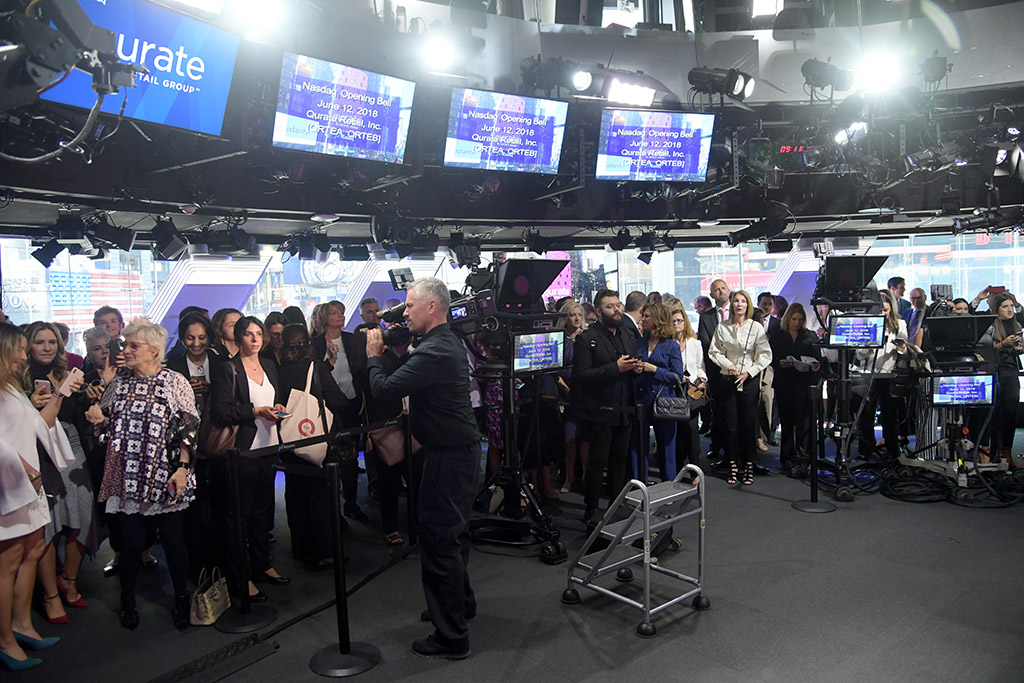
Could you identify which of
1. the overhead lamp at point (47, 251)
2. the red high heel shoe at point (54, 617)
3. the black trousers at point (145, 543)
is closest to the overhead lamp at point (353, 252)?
the overhead lamp at point (47, 251)

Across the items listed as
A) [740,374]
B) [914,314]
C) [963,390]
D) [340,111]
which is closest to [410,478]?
[340,111]

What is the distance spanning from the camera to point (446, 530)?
299cm

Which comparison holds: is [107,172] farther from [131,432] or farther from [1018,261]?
[1018,261]

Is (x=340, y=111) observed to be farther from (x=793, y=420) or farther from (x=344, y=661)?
(x=793, y=420)

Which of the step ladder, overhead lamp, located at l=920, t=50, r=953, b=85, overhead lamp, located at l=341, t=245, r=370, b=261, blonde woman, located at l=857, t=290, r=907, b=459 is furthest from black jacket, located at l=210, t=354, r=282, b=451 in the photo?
overhead lamp, located at l=920, t=50, r=953, b=85

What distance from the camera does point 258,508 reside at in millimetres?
3848

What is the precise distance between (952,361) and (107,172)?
6.63 m

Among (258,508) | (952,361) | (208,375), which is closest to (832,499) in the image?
(952,361)

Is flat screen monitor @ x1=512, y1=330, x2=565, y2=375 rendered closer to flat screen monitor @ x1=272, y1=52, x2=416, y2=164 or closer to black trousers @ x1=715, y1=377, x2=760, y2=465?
black trousers @ x1=715, y1=377, x2=760, y2=465

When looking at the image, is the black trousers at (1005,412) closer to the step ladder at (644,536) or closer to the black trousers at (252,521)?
the step ladder at (644,536)

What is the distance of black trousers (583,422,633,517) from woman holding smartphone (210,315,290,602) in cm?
206

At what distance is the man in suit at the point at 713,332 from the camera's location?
20.4 ft

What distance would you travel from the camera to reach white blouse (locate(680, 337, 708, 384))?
19.1 feet

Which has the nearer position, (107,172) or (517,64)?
(107,172)
